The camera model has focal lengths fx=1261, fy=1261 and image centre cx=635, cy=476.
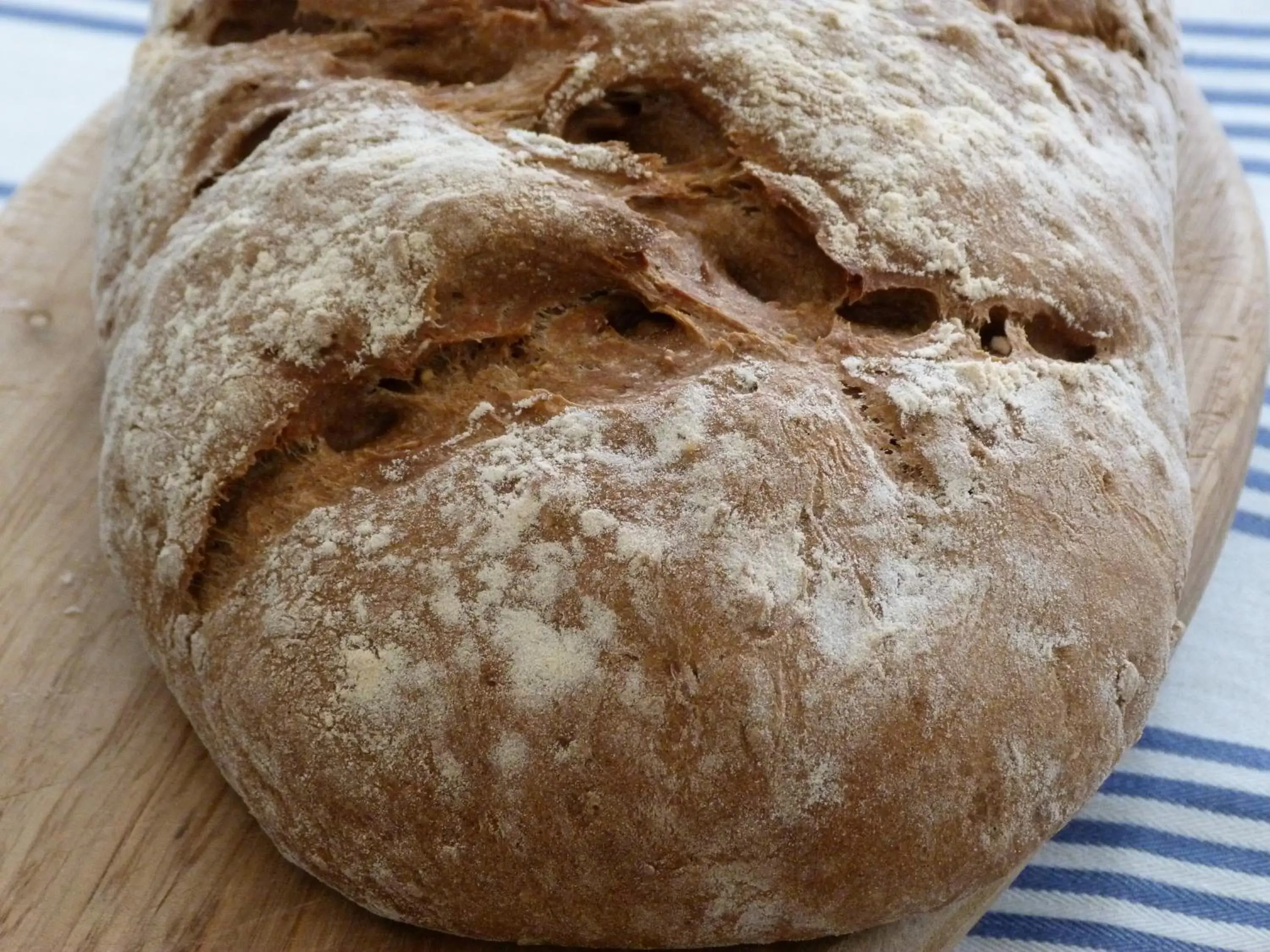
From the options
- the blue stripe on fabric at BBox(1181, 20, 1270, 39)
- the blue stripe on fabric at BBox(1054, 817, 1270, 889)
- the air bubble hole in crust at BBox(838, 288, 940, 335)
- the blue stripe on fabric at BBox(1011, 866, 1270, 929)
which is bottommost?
the blue stripe on fabric at BBox(1011, 866, 1270, 929)

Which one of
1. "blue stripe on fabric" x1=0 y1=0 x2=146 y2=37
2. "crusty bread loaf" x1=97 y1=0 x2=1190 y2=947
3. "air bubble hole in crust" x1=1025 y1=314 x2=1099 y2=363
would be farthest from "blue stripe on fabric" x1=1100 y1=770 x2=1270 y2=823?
"blue stripe on fabric" x1=0 y1=0 x2=146 y2=37

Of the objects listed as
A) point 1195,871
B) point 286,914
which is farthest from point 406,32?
point 1195,871

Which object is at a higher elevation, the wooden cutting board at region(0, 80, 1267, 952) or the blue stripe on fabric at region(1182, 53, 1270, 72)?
the blue stripe on fabric at region(1182, 53, 1270, 72)

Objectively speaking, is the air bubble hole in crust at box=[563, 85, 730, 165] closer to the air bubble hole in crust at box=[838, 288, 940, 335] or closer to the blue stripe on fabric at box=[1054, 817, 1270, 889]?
the air bubble hole in crust at box=[838, 288, 940, 335]

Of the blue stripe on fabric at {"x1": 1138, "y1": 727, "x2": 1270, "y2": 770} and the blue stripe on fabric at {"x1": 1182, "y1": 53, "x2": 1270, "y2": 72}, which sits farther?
the blue stripe on fabric at {"x1": 1182, "y1": 53, "x2": 1270, "y2": 72}

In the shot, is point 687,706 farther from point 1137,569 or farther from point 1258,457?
point 1258,457

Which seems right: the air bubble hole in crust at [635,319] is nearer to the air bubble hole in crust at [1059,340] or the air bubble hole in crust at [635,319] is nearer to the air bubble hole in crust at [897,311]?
the air bubble hole in crust at [897,311]

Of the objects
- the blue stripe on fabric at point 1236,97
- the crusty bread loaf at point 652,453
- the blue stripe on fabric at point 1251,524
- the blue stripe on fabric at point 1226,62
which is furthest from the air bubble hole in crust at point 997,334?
the blue stripe on fabric at point 1226,62
